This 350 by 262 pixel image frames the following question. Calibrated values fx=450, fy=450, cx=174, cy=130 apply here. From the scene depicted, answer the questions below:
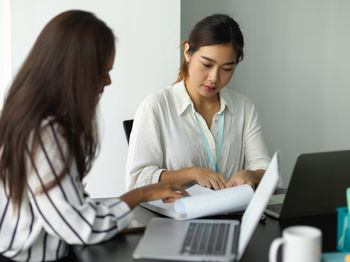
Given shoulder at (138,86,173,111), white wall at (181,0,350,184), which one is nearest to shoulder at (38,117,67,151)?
shoulder at (138,86,173,111)

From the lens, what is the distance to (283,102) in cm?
337

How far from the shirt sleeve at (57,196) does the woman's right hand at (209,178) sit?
54 centimetres

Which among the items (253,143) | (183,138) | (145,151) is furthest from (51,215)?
(253,143)

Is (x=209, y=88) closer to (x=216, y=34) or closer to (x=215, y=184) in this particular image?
(x=216, y=34)

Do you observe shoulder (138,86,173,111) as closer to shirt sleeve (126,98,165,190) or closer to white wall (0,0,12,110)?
shirt sleeve (126,98,165,190)

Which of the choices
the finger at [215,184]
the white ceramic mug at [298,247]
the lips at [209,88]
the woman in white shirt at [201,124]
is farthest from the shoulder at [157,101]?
the white ceramic mug at [298,247]

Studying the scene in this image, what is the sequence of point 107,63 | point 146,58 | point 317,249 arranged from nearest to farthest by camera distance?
1. point 317,249
2. point 107,63
3. point 146,58

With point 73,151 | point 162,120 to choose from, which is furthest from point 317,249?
point 162,120

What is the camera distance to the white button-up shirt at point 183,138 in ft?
6.03

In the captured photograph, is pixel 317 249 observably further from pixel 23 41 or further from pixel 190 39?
pixel 23 41

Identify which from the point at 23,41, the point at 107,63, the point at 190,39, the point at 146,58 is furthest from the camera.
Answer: the point at 146,58

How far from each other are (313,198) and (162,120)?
2.55 ft

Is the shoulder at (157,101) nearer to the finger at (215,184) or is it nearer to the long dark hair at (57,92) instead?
the finger at (215,184)

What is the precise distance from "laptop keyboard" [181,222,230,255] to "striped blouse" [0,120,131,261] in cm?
19
